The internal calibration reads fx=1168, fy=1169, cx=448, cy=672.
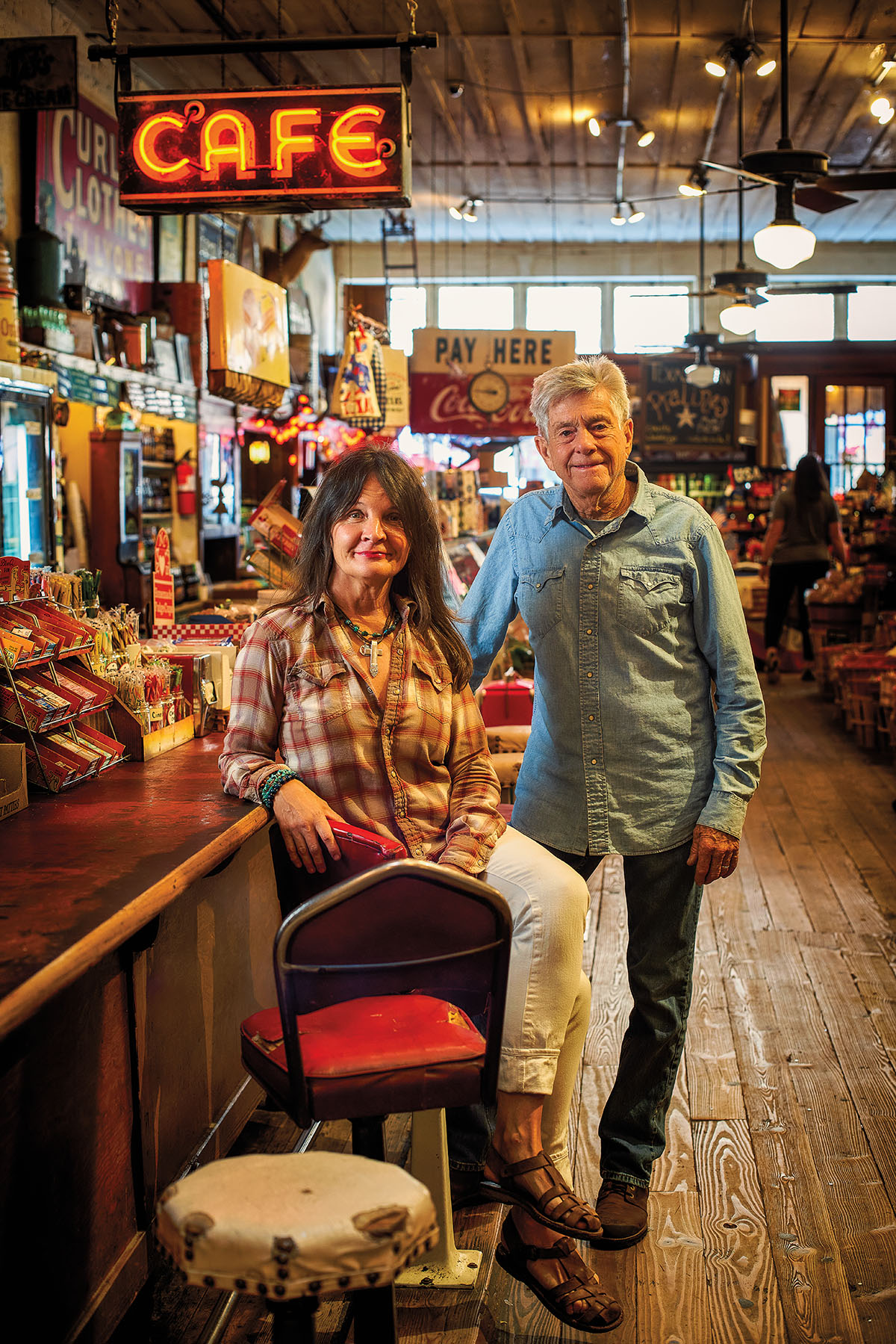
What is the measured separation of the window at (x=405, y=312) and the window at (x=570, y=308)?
5.11 ft

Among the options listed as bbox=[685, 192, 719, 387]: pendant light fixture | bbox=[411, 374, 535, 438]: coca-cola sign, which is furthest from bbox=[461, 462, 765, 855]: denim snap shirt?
bbox=[685, 192, 719, 387]: pendant light fixture

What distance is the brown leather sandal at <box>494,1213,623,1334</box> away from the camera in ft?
7.20

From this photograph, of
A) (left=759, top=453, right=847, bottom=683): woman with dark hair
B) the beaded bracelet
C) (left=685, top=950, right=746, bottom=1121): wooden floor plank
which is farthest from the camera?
(left=759, top=453, right=847, bottom=683): woman with dark hair

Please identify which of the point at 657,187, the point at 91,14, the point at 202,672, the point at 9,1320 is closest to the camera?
the point at 9,1320

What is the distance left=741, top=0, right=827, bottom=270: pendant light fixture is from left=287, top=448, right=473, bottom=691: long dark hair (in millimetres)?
3754

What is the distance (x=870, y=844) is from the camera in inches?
223

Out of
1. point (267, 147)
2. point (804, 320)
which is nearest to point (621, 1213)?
point (267, 147)

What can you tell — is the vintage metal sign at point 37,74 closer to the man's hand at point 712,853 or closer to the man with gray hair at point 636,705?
the man with gray hair at point 636,705

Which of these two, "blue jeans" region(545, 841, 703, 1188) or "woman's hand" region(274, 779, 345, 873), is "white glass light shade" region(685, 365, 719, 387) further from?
"woman's hand" region(274, 779, 345, 873)

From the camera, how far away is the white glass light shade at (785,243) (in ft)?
20.4

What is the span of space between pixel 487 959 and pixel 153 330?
7.64 m

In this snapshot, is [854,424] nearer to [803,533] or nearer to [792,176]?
[803,533]

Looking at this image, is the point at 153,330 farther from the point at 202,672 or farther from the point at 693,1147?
the point at 693,1147

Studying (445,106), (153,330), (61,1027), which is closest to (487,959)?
(61,1027)
